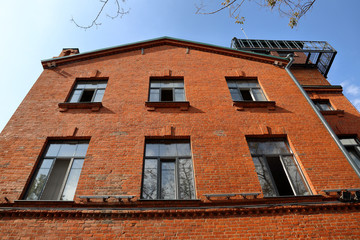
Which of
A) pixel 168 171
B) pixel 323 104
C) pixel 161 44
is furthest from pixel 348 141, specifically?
pixel 161 44

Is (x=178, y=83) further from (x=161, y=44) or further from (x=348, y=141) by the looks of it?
(x=348, y=141)

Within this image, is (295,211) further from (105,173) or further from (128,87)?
(128,87)

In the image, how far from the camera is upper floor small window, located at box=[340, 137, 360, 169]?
8.20 metres

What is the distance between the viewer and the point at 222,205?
17.2 feet

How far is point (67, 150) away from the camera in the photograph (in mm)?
6570

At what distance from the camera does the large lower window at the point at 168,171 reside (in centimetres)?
567

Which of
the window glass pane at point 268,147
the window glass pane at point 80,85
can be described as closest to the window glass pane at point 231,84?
the window glass pane at point 268,147

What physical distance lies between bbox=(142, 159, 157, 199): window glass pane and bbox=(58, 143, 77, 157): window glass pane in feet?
7.90

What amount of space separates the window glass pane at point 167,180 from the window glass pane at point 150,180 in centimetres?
22

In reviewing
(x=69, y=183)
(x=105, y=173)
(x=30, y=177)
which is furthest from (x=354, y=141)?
(x=30, y=177)

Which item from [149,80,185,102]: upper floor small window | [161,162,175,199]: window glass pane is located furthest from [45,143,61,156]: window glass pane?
[149,80,185,102]: upper floor small window

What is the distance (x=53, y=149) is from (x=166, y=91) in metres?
4.69

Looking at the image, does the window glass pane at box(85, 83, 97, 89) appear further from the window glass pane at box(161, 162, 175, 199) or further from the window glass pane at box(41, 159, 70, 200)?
the window glass pane at box(161, 162, 175, 199)

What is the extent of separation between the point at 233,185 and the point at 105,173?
3551 millimetres
